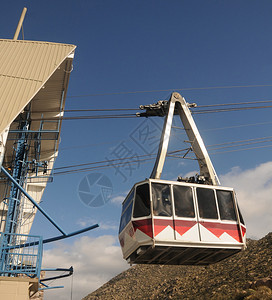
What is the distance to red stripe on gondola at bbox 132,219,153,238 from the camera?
9548 millimetres

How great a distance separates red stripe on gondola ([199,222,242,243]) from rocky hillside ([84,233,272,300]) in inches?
975

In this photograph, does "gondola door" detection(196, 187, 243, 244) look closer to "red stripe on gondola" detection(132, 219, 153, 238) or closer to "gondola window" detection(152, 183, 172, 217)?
"gondola window" detection(152, 183, 172, 217)

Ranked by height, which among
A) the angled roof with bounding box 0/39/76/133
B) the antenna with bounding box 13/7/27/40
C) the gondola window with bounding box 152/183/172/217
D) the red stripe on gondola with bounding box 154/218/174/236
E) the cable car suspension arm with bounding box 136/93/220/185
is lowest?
the red stripe on gondola with bounding box 154/218/174/236

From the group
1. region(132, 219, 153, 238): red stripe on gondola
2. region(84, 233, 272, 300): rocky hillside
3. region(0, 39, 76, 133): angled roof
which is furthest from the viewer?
region(84, 233, 272, 300): rocky hillside

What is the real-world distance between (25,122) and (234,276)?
128ft

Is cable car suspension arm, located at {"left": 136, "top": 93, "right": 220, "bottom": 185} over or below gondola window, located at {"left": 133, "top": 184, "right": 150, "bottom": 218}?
over

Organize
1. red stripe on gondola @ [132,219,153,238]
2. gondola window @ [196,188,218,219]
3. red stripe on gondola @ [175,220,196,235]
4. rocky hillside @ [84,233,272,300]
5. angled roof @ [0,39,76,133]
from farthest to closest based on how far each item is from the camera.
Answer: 1. rocky hillside @ [84,233,272,300]
2. angled roof @ [0,39,76,133]
3. gondola window @ [196,188,218,219]
4. red stripe on gondola @ [175,220,196,235]
5. red stripe on gondola @ [132,219,153,238]

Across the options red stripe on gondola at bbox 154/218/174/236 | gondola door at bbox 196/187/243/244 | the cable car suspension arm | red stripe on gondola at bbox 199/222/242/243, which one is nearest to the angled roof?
the cable car suspension arm

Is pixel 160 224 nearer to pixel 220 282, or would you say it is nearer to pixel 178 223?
pixel 178 223

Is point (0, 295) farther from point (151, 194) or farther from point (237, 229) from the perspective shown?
point (237, 229)

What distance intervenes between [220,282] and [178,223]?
136 ft

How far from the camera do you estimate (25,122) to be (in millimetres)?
20469

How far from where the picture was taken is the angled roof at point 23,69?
14.2 m

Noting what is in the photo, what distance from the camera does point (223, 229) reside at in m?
10.4
